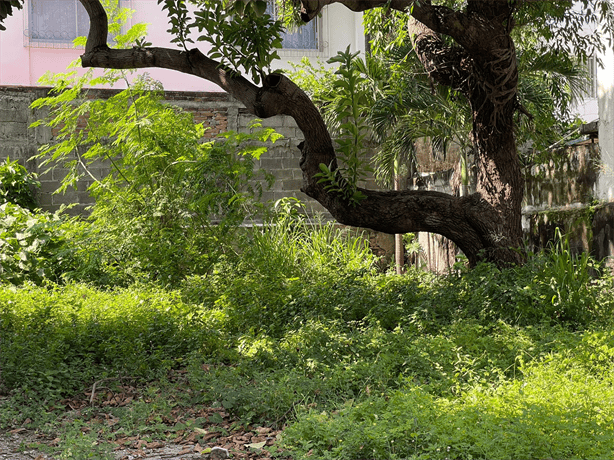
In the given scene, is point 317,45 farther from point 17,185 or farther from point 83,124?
point 17,185

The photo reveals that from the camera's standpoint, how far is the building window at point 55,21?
13789 millimetres

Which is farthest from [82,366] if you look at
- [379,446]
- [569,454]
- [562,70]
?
[562,70]

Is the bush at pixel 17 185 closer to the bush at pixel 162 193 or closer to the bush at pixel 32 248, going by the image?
the bush at pixel 162 193

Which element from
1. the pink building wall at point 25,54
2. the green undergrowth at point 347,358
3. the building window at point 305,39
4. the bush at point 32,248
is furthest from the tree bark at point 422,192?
the building window at point 305,39

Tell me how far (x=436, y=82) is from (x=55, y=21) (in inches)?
407

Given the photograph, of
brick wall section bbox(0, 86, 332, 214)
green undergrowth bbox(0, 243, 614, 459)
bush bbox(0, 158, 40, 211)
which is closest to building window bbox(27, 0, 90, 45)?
brick wall section bbox(0, 86, 332, 214)

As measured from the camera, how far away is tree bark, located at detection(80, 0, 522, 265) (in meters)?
6.19

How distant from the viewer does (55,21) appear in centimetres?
1399

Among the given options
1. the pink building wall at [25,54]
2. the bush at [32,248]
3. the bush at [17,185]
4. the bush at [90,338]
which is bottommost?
the bush at [90,338]

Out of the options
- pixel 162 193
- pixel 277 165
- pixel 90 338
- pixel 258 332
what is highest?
pixel 277 165

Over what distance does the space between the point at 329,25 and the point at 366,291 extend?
33.7 ft

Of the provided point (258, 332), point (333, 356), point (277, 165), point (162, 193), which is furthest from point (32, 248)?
point (333, 356)

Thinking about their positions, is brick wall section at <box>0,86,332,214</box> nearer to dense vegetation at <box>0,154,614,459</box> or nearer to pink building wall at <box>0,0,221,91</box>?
dense vegetation at <box>0,154,614,459</box>

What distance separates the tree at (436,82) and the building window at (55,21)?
27.1ft
